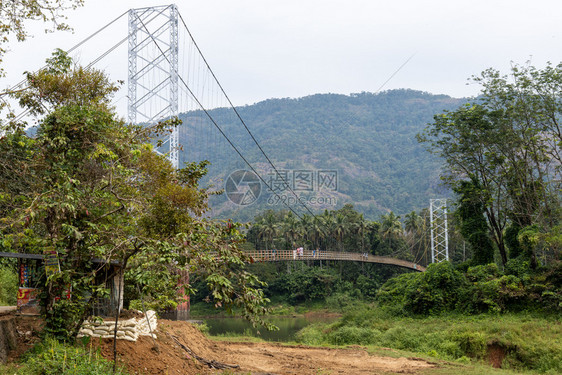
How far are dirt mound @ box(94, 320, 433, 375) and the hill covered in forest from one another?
39.6 m

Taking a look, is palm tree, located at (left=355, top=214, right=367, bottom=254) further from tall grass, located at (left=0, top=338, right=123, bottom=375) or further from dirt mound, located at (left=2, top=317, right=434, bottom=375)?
tall grass, located at (left=0, top=338, right=123, bottom=375)

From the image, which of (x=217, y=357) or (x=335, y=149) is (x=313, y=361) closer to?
(x=217, y=357)

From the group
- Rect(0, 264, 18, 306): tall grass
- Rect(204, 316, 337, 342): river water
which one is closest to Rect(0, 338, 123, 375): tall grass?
Rect(0, 264, 18, 306): tall grass

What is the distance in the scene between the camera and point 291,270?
35719 millimetres

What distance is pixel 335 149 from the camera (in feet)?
305

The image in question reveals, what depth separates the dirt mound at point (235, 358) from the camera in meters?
6.16

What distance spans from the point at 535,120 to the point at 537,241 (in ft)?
12.4

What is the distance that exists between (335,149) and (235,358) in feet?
282

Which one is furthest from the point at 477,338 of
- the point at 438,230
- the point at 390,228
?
the point at 390,228

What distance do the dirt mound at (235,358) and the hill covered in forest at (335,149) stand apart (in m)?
39.6

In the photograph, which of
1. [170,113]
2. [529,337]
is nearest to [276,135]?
[170,113]

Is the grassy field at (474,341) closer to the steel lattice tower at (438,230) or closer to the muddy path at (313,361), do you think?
the muddy path at (313,361)

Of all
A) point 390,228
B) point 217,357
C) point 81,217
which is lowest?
point 217,357

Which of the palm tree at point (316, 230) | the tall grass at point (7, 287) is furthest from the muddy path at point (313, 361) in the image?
the palm tree at point (316, 230)
